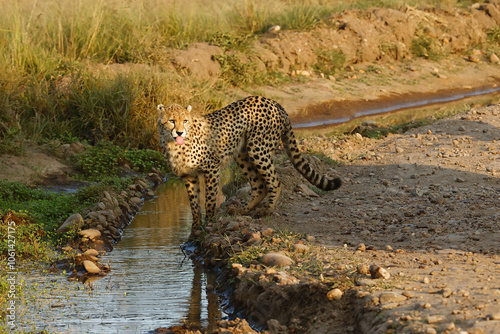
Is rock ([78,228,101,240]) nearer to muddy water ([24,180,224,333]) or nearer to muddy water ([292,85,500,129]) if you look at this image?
muddy water ([24,180,224,333])

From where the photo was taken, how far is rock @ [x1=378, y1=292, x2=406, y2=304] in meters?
4.61

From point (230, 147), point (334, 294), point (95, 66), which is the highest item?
point (95, 66)

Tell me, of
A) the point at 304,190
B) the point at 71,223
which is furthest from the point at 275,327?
the point at 304,190

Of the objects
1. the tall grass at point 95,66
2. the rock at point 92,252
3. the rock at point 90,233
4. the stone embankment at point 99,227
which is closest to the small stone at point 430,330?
the stone embankment at point 99,227

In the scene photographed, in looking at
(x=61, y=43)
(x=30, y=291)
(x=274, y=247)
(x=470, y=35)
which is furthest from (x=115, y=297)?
(x=470, y=35)

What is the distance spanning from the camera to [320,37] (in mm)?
17422

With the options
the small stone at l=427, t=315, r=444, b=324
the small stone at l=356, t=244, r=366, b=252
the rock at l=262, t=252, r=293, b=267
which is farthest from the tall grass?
the small stone at l=427, t=315, r=444, b=324

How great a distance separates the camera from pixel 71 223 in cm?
756

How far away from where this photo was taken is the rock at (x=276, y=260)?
225 inches

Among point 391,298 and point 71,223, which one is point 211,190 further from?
point 391,298

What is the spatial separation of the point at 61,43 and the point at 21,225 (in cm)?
661

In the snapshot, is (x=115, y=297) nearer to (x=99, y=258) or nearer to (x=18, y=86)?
(x=99, y=258)

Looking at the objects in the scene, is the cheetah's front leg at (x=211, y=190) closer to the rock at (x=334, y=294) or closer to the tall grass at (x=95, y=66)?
the rock at (x=334, y=294)

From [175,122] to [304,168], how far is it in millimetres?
1605
